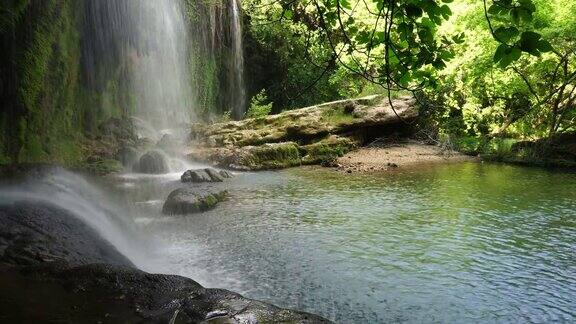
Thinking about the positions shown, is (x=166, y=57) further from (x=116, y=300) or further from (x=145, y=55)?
(x=116, y=300)

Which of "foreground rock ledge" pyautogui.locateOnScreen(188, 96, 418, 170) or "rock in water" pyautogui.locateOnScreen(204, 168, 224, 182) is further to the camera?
"foreground rock ledge" pyautogui.locateOnScreen(188, 96, 418, 170)

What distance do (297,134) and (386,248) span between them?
11077 millimetres

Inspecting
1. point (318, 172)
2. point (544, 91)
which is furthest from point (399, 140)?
point (318, 172)

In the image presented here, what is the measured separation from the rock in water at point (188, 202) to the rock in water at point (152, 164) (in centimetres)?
477

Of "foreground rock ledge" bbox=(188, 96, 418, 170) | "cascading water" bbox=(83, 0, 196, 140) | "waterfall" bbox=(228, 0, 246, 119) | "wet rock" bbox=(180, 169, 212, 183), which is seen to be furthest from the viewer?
"waterfall" bbox=(228, 0, 246, 119)

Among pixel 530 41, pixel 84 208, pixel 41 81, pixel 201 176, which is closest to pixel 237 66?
pixel 201 176

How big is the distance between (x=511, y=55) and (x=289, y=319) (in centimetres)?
255

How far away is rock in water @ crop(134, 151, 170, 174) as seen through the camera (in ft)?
46.4

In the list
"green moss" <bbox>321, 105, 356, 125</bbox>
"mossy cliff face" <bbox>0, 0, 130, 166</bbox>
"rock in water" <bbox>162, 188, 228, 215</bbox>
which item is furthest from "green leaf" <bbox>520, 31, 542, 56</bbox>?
"green moss" <bbox>321, 105, 356, 125</bbox>

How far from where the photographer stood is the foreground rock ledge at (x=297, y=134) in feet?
51.6

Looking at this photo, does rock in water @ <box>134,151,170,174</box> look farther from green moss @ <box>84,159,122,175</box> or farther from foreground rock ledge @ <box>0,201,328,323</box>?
foreground rock ledge @ <box>0,201,328,323</box>

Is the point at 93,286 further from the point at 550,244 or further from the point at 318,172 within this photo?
the point at 318,172

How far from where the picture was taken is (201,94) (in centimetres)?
2228

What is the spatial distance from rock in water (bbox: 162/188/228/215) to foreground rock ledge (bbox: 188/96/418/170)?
17.0 ft
